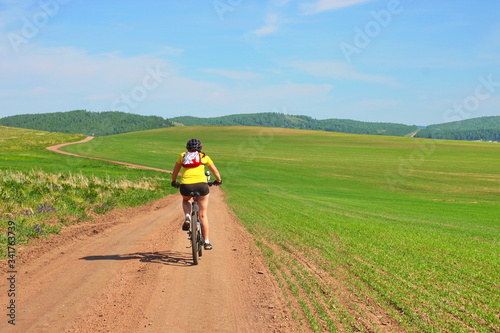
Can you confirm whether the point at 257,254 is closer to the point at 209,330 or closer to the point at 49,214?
the point at 209,330

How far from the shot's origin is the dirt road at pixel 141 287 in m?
5.95

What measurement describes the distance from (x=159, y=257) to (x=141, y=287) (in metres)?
2.52

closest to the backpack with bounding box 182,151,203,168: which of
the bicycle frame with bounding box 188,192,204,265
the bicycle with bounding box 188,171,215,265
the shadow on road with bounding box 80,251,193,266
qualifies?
the bicycle with bounding box 188,171,215,265

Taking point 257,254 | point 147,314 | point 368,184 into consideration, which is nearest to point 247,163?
point 368,184

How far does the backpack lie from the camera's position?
31.8ft

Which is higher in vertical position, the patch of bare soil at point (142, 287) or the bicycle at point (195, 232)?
the bicycle at point (195, 232)

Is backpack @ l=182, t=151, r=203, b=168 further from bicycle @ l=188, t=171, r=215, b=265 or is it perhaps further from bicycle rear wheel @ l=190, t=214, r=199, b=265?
bicycle rear wheel @ l=190, t=214, r=199, b=265

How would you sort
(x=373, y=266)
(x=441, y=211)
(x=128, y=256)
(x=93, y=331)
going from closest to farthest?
(x=93, y=331), (x=373, y=266), (x=128, y=256), (x=441, y=211)

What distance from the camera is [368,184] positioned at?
4803 cm

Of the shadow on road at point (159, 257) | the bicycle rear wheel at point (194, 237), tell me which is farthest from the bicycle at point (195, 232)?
the shadow on road at point (159, 257)

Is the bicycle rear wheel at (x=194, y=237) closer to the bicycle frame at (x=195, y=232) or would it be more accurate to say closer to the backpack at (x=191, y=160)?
the bicycle frame at (x=195, y=232)

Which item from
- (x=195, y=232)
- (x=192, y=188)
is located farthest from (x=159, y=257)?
(x=192, y=188)

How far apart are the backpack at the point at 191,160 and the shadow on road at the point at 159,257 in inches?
86.2

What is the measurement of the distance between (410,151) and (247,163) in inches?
1779
